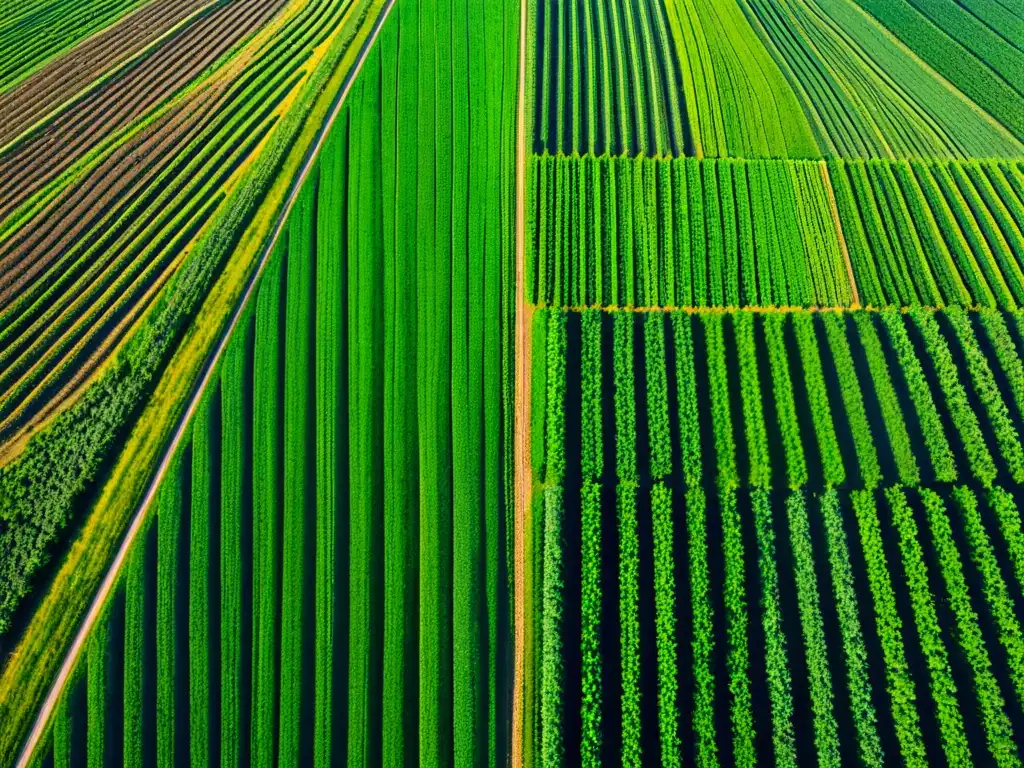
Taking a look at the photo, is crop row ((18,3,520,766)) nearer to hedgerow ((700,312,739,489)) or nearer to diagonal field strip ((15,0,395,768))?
diagonal field strip ((15,0,395,768))

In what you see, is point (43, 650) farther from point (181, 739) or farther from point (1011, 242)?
point (1011, 242)

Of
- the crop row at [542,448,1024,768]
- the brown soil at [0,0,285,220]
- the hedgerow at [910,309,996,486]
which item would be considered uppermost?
the brown soil at [0,0,285,220]

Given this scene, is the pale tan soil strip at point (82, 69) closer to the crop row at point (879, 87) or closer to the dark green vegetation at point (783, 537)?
the dark green vegetation at point (783, 537)

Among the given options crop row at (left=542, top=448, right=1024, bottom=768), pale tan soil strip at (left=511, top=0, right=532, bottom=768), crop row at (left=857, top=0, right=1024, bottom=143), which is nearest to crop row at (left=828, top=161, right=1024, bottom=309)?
Answer: crop row at (left=857, top=0, right=1024, bottom=143)

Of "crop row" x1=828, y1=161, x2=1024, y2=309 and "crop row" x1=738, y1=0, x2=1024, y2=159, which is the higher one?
"crop row" x1=738, y1=0, x2=1024, y2=159

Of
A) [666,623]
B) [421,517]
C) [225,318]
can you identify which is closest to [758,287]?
[666,623]

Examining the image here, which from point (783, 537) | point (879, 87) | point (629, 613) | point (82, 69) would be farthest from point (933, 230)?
point (82, 69)
